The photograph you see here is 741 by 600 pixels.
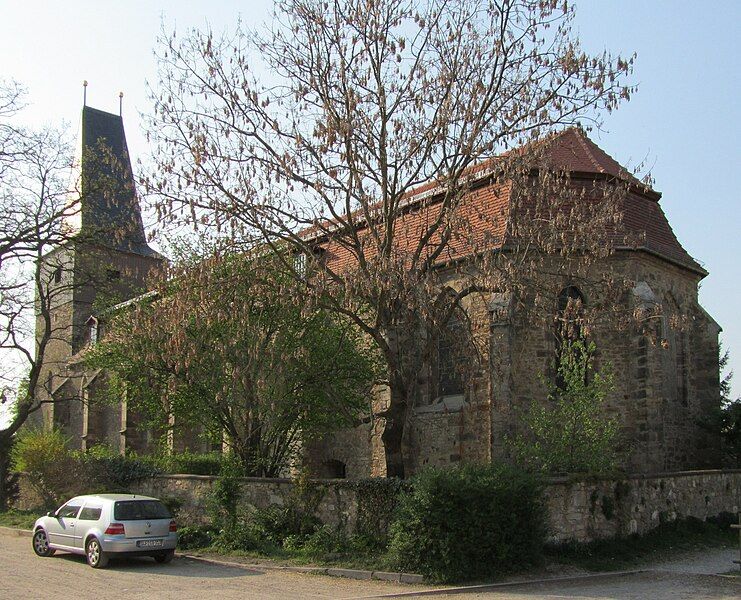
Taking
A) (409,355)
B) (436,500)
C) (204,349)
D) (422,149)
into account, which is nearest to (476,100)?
(422,149)

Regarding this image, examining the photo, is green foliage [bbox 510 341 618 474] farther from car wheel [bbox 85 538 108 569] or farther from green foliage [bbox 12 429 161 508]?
green foliage [bbox 12 429 161 508]

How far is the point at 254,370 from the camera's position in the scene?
57.4 feet

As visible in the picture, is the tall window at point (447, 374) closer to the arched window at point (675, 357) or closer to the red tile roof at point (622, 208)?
the red tile roof at point (622, 208)

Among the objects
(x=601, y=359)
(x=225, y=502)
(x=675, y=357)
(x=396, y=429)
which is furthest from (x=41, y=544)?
(x=675, y=357)

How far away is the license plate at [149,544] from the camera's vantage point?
14289 millimetres

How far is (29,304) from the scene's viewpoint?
2486 centimetres

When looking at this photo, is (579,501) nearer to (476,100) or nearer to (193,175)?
(476,100)

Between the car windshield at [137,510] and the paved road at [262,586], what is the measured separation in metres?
0.90

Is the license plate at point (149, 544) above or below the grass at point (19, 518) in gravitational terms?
above

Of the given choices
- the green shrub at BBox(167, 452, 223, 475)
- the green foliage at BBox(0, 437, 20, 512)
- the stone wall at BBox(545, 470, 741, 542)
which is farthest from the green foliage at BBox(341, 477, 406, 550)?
the green foliage at BBox(0, 437, 20, 512)

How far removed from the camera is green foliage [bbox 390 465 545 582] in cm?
1250

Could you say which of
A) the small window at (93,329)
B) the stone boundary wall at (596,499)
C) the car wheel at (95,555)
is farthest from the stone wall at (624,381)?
the small window at (93,329)

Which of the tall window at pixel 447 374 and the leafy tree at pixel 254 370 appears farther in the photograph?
the tall window at pixel 447 374

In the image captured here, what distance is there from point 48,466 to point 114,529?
29.9ft
